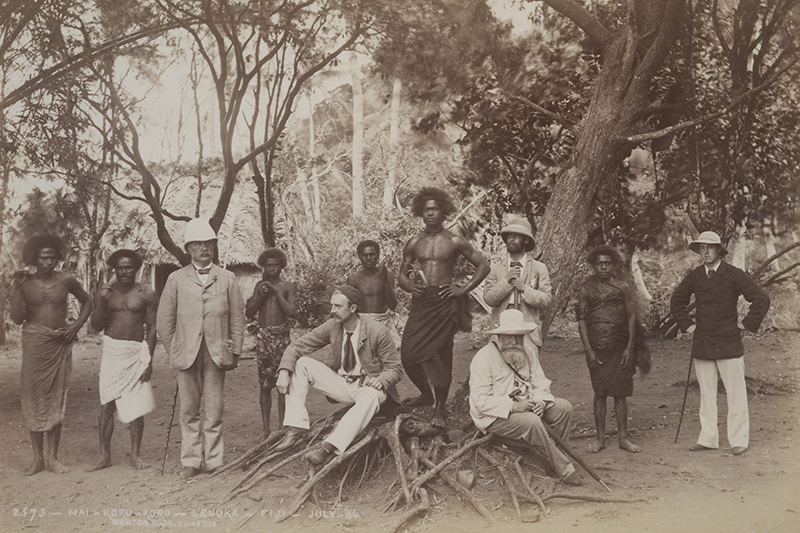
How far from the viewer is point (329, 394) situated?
5.02 metres

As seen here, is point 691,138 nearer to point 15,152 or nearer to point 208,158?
point 208,158

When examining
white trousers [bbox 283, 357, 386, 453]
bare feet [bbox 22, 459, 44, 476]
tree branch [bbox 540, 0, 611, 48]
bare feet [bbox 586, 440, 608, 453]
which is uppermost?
tree branch [bbox 540, 0, 611, 48]

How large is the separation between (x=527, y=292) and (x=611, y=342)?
0.91 meters

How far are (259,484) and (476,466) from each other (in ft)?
4.72

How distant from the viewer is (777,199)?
8.32 m

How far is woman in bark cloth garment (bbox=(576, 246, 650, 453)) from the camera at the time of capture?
5598 millimetres

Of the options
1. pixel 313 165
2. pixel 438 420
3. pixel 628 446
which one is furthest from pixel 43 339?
pixel 628 446

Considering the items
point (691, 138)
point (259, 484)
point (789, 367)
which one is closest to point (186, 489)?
point (259, 484)

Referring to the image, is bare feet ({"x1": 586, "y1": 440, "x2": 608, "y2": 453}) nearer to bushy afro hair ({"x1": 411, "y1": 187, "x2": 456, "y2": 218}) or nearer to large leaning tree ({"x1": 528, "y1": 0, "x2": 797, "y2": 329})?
large leaning tree ({"x1": 528, "y1": 0, "x2": 797, "y2": 329})

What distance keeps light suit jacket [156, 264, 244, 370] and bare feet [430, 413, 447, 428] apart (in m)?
1.54

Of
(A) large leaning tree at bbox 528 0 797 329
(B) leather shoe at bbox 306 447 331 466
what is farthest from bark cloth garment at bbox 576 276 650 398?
(B) leather shoe at bbox 306 447 331 466

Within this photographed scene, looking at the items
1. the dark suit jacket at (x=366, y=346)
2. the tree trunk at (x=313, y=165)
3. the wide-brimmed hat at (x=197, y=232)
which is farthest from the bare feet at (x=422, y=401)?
the tree trunk at (x=313, y=165)

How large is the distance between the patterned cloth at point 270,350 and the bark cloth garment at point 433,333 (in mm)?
1166

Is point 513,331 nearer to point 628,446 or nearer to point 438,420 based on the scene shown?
point 438,420
